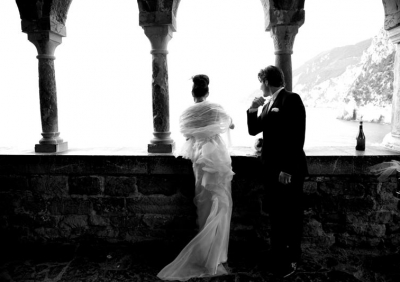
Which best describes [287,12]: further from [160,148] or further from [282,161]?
[160,148]

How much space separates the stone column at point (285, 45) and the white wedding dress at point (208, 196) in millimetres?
813

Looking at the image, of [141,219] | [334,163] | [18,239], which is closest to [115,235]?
[141,219]

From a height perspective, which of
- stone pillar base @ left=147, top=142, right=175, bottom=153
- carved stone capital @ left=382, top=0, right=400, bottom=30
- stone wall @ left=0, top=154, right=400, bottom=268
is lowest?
stone wall @ left=0, top=154, right=400, bottom=268

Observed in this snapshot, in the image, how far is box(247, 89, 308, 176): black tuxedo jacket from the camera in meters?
1.83

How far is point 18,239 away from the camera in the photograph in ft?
8.61

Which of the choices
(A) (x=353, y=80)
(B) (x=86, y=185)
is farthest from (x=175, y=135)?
(A) (x=353, y=80)

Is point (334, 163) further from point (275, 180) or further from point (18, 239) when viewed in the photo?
point (18, 239)

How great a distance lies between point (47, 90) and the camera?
272cm

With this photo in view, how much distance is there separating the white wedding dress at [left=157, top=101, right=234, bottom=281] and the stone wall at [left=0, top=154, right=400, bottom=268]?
35 centimetres

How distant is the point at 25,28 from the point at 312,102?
19.8ft

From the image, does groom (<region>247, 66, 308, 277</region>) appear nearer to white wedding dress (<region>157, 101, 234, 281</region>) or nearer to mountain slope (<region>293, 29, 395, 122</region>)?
white wedding dress (<region>157, 101, 234, 281</region>)

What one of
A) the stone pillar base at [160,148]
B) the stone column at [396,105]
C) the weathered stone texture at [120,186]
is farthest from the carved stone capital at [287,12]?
the weathered stone texture at [120,186]

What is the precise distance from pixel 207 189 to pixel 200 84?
0.81 metres

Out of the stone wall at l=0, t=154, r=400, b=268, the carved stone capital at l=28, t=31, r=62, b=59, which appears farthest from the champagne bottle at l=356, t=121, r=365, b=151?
the carved stone capital at l=28, t=31, r=62, b=59
